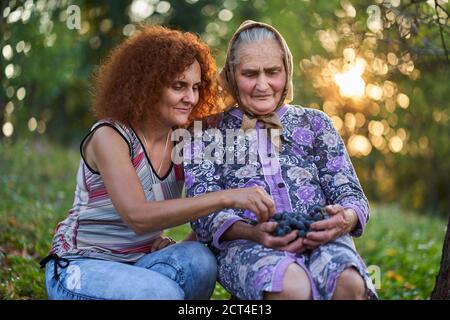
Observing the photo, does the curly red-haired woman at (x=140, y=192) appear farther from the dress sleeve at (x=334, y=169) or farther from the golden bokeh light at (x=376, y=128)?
the golden bokeh light at (x=376, y=128)

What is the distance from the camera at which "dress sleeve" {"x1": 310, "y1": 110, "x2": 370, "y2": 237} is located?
3.08 metres

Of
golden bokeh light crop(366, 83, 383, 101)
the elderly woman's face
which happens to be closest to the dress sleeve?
the elderly woman's face

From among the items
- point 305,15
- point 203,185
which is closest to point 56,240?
point 203,185

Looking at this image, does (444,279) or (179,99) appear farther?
(444,279)

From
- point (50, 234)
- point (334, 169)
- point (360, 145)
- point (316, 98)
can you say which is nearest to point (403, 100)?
point (360, 145)

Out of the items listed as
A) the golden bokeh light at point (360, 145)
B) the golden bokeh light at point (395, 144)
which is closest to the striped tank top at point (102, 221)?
the golden bokeh light at point (360, 145)

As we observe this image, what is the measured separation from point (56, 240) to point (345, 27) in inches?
128

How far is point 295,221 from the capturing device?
278 centimetres

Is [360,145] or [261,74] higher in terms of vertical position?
[261,74]

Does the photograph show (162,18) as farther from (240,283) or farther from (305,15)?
(240,283)

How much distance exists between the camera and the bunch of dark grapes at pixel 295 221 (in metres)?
2.77

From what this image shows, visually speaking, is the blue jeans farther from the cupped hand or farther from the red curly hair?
the red curly hair

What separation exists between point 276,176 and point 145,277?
812 millimetres
